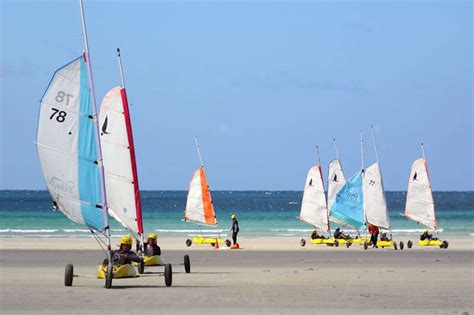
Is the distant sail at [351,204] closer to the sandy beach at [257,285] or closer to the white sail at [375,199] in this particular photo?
the white sail at [375,199]

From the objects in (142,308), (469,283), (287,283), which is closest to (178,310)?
(142,308)

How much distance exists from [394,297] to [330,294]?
1.29 metres

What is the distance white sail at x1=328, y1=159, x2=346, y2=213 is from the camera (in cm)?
5462

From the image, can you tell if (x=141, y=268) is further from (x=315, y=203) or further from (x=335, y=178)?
(x=335, y=178)

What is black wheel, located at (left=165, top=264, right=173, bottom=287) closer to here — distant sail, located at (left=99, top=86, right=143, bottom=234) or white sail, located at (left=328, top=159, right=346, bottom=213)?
distant sail, located at (left=99, top=86, right=143, bottom=234)

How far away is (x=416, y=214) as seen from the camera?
51.4 m

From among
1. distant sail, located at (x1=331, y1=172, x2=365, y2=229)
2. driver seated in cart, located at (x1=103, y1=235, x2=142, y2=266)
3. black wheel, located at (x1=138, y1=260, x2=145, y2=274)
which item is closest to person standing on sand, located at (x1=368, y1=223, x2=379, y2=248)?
distant sail, located at (x1=331, y1=172, x2=365, y2=229)

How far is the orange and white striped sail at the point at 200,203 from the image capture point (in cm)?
5068

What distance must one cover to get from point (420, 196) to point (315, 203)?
5.18 m

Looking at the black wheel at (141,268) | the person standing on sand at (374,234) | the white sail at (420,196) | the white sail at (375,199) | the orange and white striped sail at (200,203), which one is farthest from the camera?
the white sail at (420,196)

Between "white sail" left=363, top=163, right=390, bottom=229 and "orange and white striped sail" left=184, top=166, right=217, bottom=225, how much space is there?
6.98 meters

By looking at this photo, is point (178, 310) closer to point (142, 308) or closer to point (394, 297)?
point (142, 308)

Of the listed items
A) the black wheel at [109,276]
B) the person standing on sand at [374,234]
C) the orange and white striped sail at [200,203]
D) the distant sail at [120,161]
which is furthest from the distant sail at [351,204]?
the black wheel at [109,276]

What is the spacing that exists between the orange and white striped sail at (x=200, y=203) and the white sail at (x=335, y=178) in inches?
270
